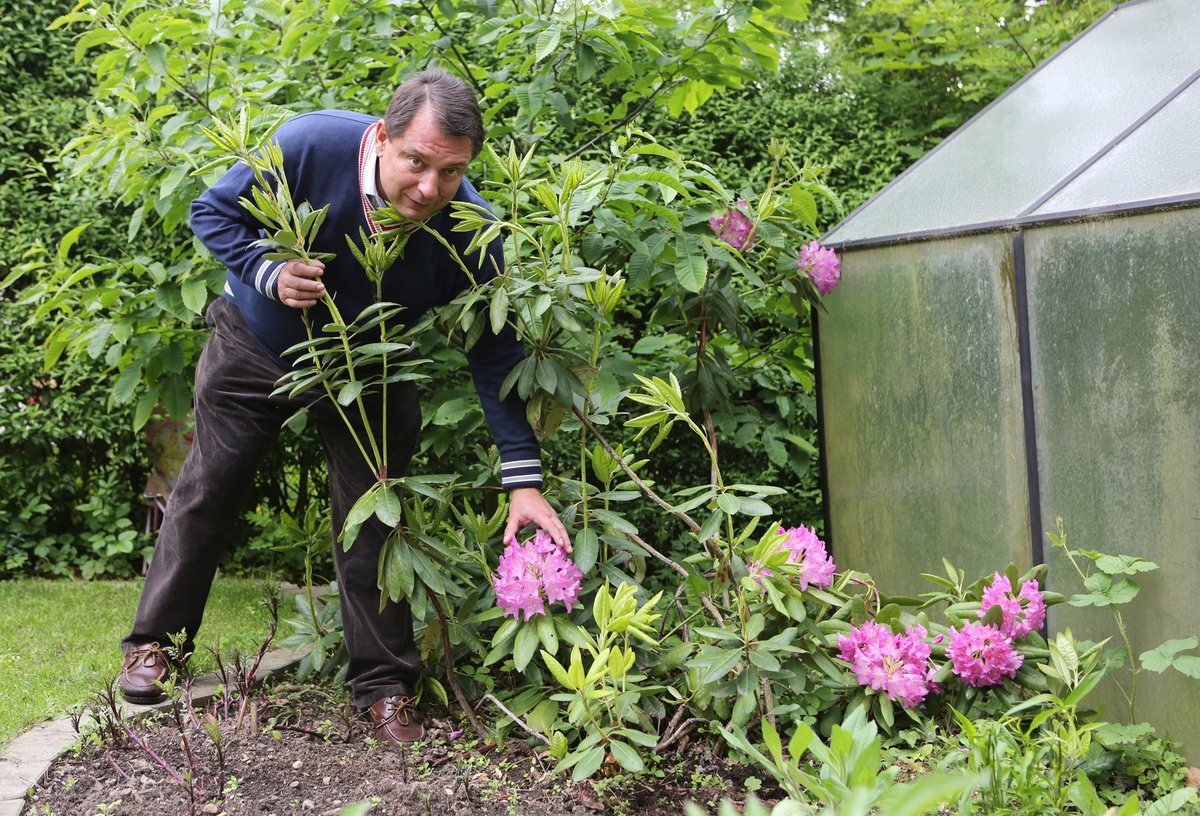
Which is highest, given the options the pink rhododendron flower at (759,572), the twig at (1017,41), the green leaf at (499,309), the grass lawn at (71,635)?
the twig at (1017,41)

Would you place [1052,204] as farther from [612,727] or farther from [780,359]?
[612,727]

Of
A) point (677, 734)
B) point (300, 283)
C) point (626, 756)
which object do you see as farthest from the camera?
point (677, 734)

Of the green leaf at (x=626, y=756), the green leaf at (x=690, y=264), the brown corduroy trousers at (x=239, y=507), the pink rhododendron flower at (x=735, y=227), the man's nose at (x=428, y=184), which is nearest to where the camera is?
the green leaf at (x=626, y=756)

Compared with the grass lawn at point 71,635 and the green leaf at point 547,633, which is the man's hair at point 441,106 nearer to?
the green leaf at point 547,633

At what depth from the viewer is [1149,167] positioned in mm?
2654

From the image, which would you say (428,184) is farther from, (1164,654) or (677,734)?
(1164,654)

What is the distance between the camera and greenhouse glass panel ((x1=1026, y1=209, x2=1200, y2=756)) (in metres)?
2.53

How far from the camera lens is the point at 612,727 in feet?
7.56

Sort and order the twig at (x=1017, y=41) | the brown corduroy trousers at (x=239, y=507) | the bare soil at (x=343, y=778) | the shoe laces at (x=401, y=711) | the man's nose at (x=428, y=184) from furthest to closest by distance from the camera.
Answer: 1. the twig at (x=1017, y=41)
2. the brown corduroy trousers at (x=239, y=507)
3. the shoe laces at (x=401, y=711)
4. the man's nose at (x=428, y=184)
5. the bare soil at (x=343, y=778)

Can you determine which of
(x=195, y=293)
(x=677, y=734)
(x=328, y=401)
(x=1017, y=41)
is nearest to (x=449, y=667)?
(x=677, y=734)

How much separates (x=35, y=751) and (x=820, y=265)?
96.4 inches

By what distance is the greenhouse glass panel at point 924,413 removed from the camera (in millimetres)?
2893

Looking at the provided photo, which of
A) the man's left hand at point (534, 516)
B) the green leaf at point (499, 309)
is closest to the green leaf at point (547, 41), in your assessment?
the green leaf at point (499, 309)

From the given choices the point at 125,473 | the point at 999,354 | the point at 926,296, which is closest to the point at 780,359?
the point at 926,296
